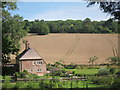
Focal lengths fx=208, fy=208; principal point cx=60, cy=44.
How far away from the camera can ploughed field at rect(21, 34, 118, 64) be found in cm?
2527

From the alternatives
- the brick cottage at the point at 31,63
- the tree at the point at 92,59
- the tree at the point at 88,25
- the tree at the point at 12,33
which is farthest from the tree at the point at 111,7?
the tree at the point at 92,59

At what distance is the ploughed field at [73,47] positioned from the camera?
25.3 m

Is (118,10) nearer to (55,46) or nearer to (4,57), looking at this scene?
(4,57)

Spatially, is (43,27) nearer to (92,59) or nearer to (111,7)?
(92,59)

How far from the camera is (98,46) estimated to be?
2755 cm

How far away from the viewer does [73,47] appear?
94.7 feet

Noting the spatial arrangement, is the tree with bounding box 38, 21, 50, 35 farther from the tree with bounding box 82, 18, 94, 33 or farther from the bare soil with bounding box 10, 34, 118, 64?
the tree with bounding box 82, 18, 94, 33

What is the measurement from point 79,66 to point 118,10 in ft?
56.3

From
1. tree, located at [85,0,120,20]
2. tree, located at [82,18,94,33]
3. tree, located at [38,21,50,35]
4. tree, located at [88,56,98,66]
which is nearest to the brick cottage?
tree, located at [38,21,50,35]

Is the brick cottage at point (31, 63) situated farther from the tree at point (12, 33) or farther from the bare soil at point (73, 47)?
the bare soil at point (73, 47)

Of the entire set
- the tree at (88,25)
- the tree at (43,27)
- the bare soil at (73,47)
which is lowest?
the bare soil at (73,47)

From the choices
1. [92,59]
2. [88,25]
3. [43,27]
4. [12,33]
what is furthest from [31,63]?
[92,59]

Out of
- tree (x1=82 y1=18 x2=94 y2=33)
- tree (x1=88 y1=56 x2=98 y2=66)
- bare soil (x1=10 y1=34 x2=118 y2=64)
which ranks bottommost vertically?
tree (x1=88 y1=56 x2=98 y2=66)

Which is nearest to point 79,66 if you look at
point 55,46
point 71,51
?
point 71,51
